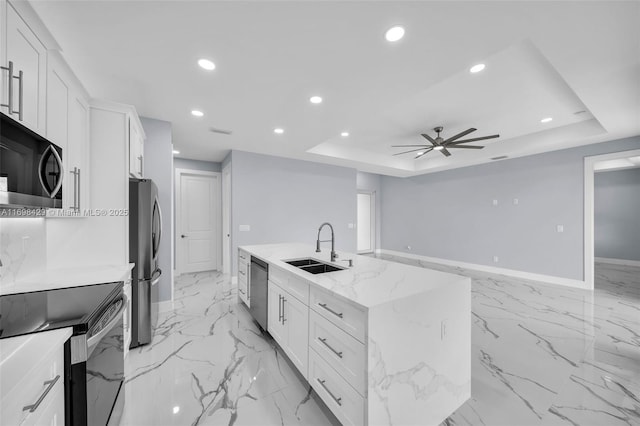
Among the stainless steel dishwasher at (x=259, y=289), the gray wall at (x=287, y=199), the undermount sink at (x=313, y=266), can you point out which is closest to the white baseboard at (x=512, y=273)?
the gray wall at (x=287, y=199)

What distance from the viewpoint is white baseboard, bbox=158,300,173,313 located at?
10.6 feet

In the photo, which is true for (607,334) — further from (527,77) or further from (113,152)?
(113,152)

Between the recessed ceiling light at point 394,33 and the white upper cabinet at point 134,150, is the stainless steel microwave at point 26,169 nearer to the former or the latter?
the white upper cabinet at point 134,150

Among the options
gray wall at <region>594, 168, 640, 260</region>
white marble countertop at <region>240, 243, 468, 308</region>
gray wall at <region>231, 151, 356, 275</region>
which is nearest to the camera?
white marble countertop at <region>240, 243, 468, 308</region>

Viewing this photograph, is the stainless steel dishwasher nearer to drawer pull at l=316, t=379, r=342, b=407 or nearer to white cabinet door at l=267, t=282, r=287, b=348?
white cabinet door at l=267, t=282, r=287, b=348

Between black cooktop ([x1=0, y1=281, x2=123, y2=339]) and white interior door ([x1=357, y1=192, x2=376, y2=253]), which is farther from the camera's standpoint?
white interior door ([x1=357, y1=192, x2=376, y2=253])

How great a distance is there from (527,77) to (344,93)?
1883 mm

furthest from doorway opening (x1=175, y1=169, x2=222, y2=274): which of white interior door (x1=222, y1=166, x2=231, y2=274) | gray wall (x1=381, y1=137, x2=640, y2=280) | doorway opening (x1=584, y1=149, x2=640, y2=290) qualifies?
doorway opening (x1=584, y1=149, x2=640, y2=290)

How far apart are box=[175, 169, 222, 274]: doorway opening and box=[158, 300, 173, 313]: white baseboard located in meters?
2.00

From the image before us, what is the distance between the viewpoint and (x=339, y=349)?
1389 mm

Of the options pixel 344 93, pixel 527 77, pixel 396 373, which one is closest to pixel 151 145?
pixel 344 93

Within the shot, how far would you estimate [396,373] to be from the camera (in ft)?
4.23

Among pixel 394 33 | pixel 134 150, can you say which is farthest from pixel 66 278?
pixel 394 33

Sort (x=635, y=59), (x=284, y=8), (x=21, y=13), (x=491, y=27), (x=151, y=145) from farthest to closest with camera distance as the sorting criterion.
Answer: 1. (x=151, y=145)
2. (x=635, y=59)
3. (x=491, y=27)
4. (x=284, y=8)
5. (x=21, y=13)
